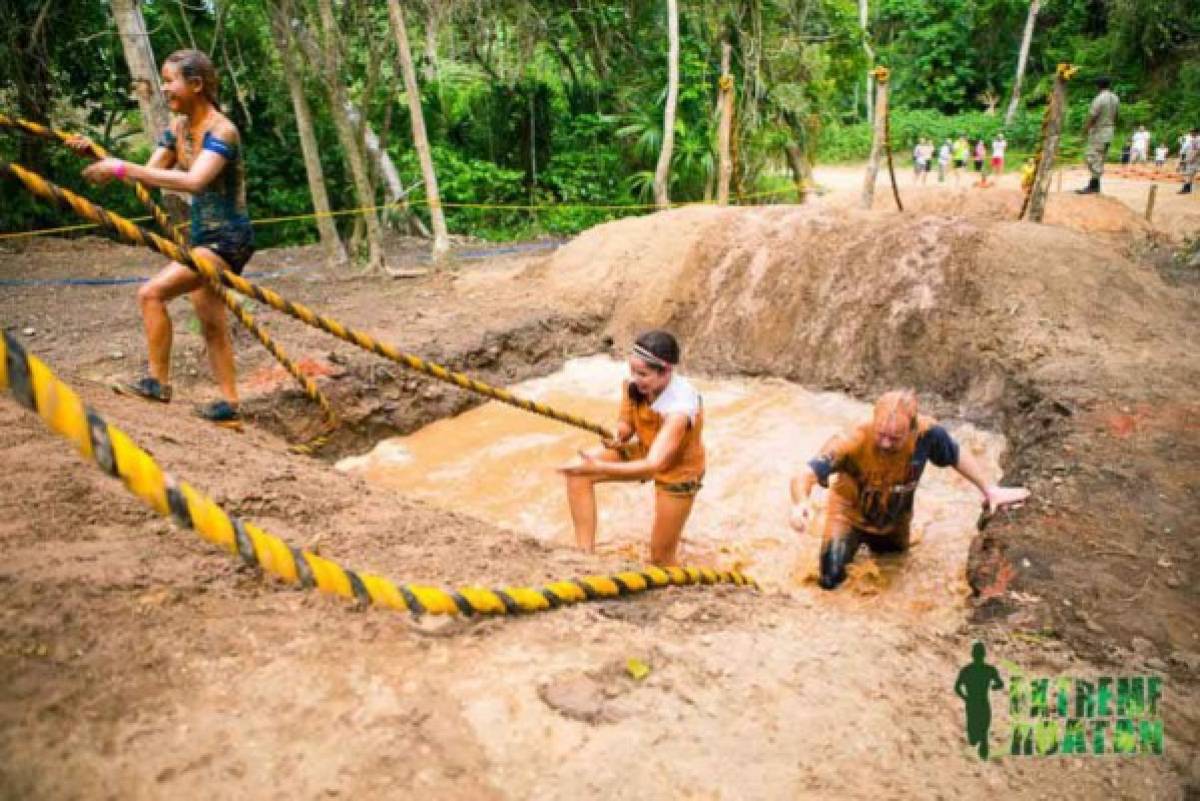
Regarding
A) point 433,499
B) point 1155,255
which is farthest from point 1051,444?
point 1155,255

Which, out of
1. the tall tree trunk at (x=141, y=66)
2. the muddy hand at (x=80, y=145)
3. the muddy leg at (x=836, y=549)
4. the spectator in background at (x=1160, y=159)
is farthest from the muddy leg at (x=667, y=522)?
the spectator in background at (x=1160, y=159)

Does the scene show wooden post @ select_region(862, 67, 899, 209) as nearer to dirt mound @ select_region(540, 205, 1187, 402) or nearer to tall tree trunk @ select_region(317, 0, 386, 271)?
dirt mound @ select_region(540, 205, 1187, 402)

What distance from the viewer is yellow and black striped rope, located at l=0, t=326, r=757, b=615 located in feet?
4.38

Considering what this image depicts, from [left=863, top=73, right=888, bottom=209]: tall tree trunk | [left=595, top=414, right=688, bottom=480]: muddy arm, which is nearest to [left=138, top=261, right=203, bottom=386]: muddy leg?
[left=595, top=414, right=688, bottom=480]: muddy arm

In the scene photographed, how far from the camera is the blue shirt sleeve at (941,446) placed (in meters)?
3.96

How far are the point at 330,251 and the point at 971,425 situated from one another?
815 cm

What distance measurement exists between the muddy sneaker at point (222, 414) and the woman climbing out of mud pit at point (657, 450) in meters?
2.15

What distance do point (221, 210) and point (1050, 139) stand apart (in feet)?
28.0

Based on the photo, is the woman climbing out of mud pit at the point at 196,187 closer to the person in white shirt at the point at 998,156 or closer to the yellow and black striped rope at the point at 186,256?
the yellow and black striped rope at the point at 186,256

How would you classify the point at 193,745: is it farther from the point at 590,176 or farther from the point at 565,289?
the point at 590,176

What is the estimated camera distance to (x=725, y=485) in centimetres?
578

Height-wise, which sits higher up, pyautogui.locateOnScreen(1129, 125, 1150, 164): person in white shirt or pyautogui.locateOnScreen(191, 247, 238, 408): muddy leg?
pyautogui.locateOnScreen(191, 247, 238, 408): muddy leg

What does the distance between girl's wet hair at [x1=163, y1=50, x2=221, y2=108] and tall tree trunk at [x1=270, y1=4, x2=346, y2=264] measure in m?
5.50

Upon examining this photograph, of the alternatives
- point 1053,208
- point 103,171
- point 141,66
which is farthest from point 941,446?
point 1053,208
